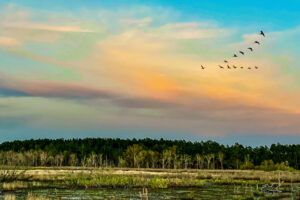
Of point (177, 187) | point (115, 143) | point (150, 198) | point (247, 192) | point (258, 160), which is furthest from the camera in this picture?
point (115, 143)

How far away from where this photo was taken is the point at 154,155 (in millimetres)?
150000

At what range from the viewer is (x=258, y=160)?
148 metres

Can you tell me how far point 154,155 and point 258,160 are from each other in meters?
39.7

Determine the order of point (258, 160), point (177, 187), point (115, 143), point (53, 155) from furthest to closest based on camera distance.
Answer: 1. point (115, 143)
2. point (53, 155)
3. point (258, 160)
4. point (177, 187)

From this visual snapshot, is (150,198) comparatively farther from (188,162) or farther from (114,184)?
(188,162)

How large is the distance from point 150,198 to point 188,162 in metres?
121

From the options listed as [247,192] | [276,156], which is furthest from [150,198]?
[276,156]

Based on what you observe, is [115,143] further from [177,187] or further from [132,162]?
[177,187]

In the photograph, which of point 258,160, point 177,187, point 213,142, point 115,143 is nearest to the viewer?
point 177,187

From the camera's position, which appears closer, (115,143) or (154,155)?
(154,155)

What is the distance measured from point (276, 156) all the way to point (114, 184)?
120716mm

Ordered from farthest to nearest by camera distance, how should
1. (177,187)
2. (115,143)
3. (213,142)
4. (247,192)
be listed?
1. (115,143)
2. (213,142)
3. (177,187)
4. (247,192)

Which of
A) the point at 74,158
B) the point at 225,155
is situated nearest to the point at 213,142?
the point at 225,155

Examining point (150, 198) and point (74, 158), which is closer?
point (150, 198)
